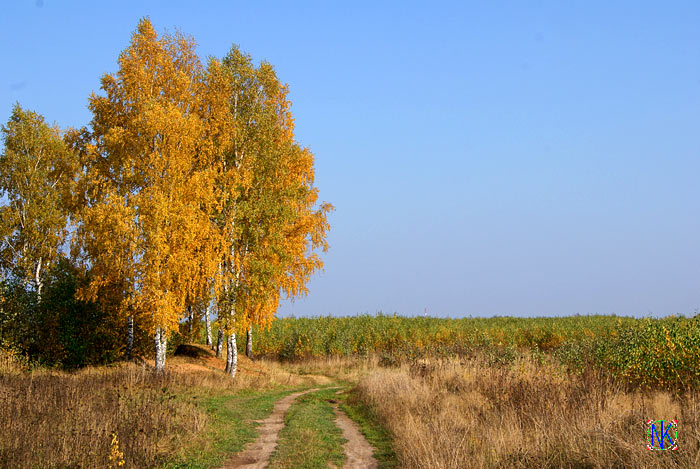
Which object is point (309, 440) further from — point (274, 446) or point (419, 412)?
point (419, 412)

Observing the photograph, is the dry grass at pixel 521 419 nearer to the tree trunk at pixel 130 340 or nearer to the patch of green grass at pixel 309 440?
the patch of green grass at pixel 309 440

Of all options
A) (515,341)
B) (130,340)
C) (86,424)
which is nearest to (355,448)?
(86,424)

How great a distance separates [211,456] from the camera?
13.8 m

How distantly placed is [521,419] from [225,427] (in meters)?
8.54

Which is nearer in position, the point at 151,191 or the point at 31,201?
the point at 151,191

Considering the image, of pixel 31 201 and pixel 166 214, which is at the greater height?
pixel 31 201

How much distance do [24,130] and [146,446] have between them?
34322 mm

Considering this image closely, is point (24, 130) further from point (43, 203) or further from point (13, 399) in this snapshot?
point (13, 399)

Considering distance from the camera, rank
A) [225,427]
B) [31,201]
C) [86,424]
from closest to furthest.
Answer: [86,424] < [225,427] < [31,201]

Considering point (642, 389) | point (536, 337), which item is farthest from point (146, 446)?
point (536, 337)

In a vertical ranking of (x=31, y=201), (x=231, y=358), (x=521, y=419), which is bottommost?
(x=521, y=419)

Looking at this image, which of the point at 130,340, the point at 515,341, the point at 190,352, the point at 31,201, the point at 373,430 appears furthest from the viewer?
the point at 515,341

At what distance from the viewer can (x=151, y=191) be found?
2598 centimetres

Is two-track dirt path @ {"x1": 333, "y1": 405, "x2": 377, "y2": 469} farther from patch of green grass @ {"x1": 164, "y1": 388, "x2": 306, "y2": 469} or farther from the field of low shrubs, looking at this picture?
the field of low shrubs
